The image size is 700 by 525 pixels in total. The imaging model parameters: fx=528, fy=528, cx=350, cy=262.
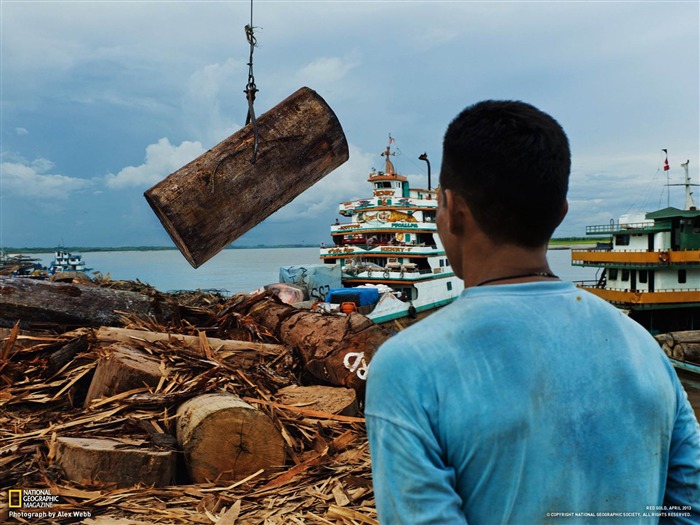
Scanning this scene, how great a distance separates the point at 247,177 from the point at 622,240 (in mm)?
29251

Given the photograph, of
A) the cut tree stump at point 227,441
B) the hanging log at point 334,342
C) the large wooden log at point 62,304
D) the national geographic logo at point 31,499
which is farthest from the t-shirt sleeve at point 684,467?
the large wooden log at point 62,304

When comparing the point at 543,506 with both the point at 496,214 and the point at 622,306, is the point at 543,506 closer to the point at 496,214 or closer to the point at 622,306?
the point at 496,214

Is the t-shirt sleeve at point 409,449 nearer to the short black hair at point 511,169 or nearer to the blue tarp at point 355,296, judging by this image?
the short black hair at point 511,169

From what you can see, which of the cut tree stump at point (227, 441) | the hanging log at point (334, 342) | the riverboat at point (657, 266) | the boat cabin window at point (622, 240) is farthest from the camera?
the boat cabin window at point (622, 240)

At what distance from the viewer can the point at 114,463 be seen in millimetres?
4016

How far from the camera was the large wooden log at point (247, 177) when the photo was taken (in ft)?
14.9

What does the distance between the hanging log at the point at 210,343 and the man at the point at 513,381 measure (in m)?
5.09

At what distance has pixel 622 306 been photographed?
28.5 meters

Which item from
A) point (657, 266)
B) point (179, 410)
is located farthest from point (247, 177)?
point (657, 266)

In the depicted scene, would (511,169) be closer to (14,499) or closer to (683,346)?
(14,499)

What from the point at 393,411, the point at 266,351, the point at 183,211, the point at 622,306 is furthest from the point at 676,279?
the point at 393,411

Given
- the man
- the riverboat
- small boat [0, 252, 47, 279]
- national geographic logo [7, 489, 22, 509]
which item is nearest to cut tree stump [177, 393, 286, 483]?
national geographic logo [7, 489, 22, 509]

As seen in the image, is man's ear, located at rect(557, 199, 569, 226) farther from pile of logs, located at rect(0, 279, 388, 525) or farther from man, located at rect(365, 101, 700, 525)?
pile of logs, located at rect(0, 279, 388, 525)

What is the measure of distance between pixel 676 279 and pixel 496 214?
30.4m
